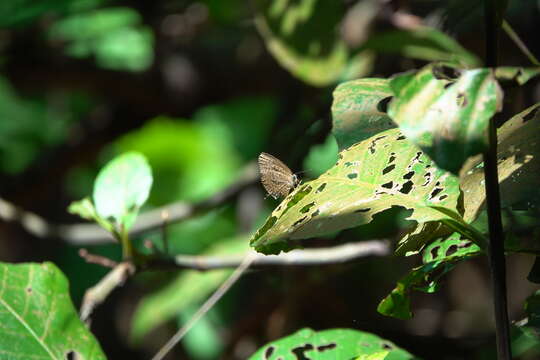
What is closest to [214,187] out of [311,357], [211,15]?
[211,15]

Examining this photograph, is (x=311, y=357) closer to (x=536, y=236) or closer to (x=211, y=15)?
(x=536, y=236)

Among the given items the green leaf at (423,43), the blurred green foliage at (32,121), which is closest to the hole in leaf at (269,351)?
the green leaf at (423,43)

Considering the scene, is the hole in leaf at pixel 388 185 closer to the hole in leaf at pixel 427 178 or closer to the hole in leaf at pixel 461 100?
the hole in leaf at pixel 427 178

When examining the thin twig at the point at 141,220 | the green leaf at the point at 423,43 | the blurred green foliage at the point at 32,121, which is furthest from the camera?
the blurred green foliage at the point at 32,121

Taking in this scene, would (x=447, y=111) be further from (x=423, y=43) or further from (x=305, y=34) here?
(x=305, y=34)

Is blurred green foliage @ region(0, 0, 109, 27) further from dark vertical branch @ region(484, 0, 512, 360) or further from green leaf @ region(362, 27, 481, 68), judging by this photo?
dark vertical branch @ region(484, 0, 512, 360)

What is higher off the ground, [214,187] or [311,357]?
[311,357]
